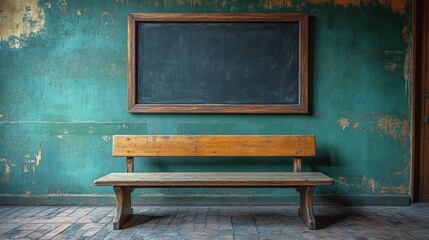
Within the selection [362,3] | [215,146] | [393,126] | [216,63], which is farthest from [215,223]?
[362,3]

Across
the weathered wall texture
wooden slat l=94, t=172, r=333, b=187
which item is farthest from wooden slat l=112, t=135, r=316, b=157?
wooden slat l=94, t=172, r=333, b=187

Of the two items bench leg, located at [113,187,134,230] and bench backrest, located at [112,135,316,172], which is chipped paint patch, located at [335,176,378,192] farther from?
bench leg, located at [113,187,134,230]

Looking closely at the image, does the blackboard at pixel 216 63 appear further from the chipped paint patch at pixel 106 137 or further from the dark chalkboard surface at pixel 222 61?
the chipped paint patch at pixel 106 137

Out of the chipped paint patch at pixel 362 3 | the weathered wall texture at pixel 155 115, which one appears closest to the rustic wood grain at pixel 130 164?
the weathered wall texture at pixel 155 115

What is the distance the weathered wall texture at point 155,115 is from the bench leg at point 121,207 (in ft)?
2.44

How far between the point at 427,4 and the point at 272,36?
2.05 metres

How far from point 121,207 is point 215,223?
3.16 feet

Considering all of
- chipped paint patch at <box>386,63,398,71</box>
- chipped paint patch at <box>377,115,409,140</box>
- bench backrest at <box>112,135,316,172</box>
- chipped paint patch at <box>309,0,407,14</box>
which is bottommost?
bench backrest at <box>112,135,316,172</box>

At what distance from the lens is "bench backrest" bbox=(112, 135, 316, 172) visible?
463cm

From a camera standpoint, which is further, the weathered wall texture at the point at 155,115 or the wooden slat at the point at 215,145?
the weathered wall texture at the point at 155,115

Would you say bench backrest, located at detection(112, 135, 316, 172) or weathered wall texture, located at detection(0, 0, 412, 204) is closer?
bench backrest, located at detection(112, 135, 316, 172)

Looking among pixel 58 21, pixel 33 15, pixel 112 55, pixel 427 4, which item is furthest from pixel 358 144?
pixel 33 15

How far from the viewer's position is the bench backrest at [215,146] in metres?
4.63

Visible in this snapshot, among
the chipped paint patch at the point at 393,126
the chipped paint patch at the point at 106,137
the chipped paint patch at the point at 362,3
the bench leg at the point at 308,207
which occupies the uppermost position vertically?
the chipped paint patch at the point at 362,3
